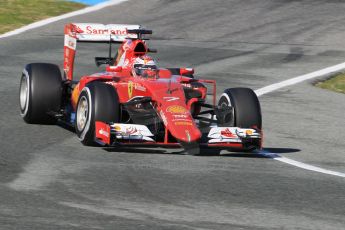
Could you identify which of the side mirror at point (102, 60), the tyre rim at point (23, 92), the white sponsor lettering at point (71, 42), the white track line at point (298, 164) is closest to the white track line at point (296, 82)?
the white track line at point (298, 164)

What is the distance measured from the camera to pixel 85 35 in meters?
15.5

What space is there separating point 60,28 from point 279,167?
56.4 ft

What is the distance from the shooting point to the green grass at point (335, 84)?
20.4 meters

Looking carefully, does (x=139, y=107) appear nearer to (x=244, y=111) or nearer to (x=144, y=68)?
(x=144, y=68)

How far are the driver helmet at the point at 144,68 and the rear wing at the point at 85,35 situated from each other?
4.37 ft

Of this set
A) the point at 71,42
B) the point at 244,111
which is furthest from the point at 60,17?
the point at 244,111

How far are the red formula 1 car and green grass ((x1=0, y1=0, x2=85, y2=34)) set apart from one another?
13.9 meters

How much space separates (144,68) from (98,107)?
5.52ft

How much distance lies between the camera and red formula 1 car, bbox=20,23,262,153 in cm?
1225

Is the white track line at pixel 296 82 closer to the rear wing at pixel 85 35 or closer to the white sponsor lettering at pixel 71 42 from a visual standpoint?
the rear wing at pixel 85 35

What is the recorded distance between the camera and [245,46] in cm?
2616

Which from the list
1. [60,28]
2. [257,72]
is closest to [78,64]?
[257,72]

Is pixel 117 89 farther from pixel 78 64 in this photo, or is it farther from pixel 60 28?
pixel 60 28

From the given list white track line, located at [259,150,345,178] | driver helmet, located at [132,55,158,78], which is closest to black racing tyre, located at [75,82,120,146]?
driver helmet, located at [132,55,158,78]
